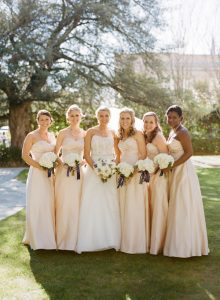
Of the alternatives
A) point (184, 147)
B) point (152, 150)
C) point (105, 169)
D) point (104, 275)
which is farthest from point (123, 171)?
point (104, 275)

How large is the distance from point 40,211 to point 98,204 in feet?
2.91

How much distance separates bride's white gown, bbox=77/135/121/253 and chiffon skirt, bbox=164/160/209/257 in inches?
31.8

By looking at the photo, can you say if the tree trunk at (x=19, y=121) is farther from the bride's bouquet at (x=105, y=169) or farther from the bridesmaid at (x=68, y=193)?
the bride's bouquet at (x=105, y=169)

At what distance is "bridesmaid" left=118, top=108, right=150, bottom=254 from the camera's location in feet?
19.3

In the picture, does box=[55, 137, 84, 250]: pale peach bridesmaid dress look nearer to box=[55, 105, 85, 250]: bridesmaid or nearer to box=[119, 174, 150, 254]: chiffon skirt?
box=[55, 105, 85, 250]: bridesmaid

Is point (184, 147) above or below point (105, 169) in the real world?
above

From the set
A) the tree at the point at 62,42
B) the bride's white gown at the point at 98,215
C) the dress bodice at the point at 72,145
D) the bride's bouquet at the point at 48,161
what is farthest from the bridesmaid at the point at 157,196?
the tree at the point at 62,42

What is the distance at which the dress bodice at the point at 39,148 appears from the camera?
247 inches

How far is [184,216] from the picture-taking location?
18.3ft

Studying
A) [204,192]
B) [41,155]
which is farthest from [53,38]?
[41,155]

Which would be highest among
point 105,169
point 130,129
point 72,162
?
point 130,129

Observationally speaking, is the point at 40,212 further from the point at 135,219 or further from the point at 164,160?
the point at 164,160

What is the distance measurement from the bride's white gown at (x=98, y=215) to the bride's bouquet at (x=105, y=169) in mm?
180

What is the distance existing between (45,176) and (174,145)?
6.61 feet
